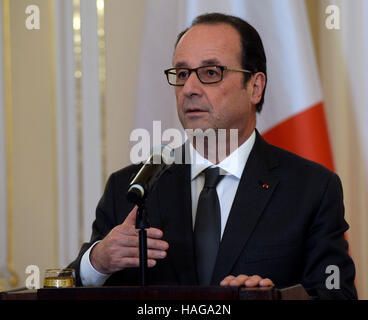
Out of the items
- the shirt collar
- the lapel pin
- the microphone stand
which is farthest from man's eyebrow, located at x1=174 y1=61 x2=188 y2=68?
the microphone stand

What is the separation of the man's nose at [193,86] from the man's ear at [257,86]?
316 mm

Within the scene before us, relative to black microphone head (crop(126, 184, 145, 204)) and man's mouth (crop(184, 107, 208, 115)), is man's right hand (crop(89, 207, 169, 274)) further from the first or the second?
man's mouth (crop(184, 107, 208, 115))

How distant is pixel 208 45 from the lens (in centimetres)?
273

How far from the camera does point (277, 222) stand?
2529 mm

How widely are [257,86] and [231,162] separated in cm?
39

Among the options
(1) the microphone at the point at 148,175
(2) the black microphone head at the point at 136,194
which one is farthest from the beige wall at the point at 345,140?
(2) the black microphone head at the point at 136,194

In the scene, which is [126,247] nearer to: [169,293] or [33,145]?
[169,293]

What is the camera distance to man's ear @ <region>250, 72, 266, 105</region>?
113 inches

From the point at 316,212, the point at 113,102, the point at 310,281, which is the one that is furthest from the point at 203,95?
the point at 113,102

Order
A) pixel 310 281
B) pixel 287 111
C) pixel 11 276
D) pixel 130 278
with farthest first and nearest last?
pixel 11 276, pixel 287 111, pixel 130 278, pixel 310 281

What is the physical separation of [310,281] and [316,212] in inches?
10.5

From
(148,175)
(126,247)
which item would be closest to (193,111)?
(126,247)
